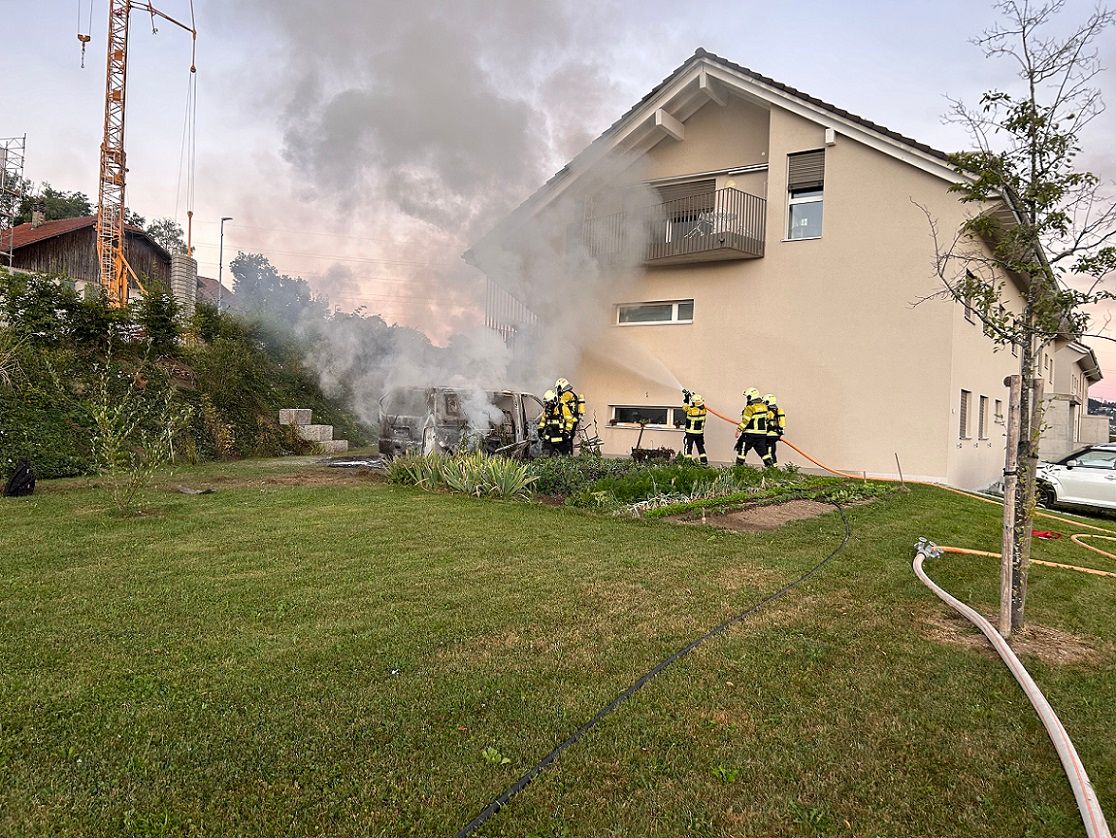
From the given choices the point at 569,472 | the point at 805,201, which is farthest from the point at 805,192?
the point at 569,472

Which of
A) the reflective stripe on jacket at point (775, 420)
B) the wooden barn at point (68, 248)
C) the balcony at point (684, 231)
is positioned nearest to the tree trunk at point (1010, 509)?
the reflective stripe on jacket at point (775, 420)

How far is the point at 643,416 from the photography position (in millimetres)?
16781

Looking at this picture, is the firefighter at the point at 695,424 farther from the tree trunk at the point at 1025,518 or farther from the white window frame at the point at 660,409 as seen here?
the tree trunk at the point at 1025,518

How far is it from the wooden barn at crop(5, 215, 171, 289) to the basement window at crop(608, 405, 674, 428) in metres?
24.9

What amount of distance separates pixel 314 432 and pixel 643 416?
847 cm

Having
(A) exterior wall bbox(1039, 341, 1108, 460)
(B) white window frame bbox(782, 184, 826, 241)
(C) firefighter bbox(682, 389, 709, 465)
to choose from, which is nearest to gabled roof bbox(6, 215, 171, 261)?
(C) firefighter bbox(682, 389, 709, 465)

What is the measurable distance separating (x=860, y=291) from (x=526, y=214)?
7.47 m

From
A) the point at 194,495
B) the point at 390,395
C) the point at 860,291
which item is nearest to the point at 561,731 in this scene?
the point at 194,495

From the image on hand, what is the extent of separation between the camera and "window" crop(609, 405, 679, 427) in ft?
53.8

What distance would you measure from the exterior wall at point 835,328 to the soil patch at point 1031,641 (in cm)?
969

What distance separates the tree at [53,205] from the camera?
39.6 m

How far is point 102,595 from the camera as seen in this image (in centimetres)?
475

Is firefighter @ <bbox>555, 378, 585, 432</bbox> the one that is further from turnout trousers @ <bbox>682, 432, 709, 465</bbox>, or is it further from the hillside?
the hillside

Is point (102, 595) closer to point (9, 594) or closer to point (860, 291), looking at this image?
point (9, 594)
